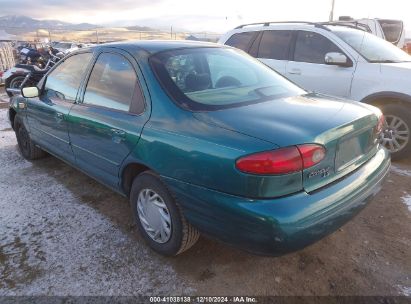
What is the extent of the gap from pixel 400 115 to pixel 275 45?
2.27 metres

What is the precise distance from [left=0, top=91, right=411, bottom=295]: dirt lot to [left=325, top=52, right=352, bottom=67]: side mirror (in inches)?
82.8

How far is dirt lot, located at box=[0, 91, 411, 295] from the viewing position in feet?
8.23

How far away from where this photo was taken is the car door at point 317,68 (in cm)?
511

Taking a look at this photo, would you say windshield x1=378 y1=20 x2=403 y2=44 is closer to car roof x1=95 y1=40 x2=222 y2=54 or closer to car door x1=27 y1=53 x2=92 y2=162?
car roof x1=95 y1=40 x2=222 y2=54

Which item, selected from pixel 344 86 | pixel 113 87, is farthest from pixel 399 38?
pixel 113 87

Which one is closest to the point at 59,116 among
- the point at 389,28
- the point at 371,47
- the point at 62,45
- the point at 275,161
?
the point at 275,161

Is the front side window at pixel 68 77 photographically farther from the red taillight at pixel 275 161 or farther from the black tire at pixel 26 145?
the red taillight at pixel 275 161

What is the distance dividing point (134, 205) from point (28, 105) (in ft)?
7.99

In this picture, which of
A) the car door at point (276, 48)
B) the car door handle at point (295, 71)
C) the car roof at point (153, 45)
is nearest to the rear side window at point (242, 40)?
the car door at point (276, 48)

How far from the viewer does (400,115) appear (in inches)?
185

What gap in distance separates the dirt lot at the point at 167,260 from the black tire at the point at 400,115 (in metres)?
1.15

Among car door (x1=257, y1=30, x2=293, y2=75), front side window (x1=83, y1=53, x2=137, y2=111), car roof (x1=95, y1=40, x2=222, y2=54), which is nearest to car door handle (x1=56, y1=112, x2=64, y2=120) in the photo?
front side window (x1=83, y1=53, x2=137, y2=111)

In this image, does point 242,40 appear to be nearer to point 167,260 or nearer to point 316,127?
point 316,127

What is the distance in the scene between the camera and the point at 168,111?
2.49m
